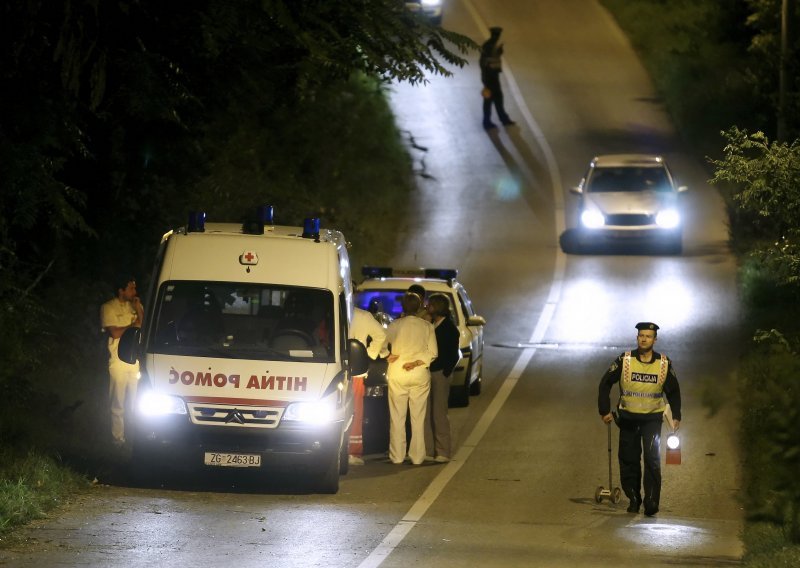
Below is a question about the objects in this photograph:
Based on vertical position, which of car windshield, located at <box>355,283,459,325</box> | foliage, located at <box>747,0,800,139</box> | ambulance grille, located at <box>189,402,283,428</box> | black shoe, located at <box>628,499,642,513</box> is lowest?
black shoe, located at <box>628,499,642,513</box>

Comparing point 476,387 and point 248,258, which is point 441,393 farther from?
point 476,387

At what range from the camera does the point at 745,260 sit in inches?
1145

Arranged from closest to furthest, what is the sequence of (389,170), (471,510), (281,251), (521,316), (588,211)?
(471,510), (281,251), (521,316), (588,211), (389,170)

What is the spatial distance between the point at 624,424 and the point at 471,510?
161cm

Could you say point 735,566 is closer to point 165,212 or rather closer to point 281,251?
point 281,251

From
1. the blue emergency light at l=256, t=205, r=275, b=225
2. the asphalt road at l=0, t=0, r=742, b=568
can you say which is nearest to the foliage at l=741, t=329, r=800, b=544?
the asphalt road at l=0, t=0, r=742, b=568

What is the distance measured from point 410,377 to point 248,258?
256cm

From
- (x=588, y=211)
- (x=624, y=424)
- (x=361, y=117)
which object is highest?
(x=361, y=117)

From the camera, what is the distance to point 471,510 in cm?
1364

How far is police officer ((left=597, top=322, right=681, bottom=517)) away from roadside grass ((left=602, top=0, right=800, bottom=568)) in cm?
92

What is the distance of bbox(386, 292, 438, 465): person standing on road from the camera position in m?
16.4

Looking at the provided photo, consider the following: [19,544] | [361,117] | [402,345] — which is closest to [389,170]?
[361,117]

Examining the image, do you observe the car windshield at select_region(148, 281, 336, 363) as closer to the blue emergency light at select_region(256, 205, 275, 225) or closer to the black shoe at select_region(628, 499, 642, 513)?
the blue emergency light at select_region(256, 205, 275, 225)

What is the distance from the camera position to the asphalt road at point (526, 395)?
11.6 m
